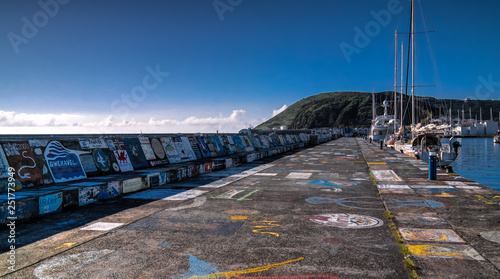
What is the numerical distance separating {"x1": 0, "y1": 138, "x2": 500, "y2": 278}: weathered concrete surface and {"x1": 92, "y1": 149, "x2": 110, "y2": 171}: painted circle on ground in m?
2.42

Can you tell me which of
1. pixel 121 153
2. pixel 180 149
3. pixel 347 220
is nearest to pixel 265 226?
pixel 347 220

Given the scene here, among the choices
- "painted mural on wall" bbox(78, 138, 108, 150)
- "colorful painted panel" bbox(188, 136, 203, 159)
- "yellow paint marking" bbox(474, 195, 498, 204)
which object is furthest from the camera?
"colorful painted panel" bbox(188, 136, 203, 159)

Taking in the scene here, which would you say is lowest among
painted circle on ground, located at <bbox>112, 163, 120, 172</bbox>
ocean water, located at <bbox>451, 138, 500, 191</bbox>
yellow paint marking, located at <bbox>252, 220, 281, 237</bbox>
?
ocean water, located at <bbox>451, 138, 500, 191</bbox>

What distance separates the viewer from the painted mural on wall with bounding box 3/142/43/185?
774cm

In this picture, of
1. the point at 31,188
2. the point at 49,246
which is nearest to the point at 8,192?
the point at 31,188

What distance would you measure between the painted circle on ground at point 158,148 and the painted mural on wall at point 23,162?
19.9ft

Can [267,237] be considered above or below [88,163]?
below

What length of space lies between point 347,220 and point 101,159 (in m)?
8.42

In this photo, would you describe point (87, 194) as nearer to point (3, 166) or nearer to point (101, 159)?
point (3, 166)

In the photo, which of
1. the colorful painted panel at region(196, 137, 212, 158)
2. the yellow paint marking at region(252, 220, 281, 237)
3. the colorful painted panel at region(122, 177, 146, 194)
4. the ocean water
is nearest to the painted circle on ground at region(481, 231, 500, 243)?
the yellow paint marking at region(252, 220, 281, 237)

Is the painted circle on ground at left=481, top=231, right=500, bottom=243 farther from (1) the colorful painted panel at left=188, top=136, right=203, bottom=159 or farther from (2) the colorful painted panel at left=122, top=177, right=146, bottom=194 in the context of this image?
(1) the colorful painted panel at left=188, top=136, right=203, bottom=159

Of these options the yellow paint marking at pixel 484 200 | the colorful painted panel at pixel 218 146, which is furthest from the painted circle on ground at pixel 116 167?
the yellow paint marking at pixel 484 200

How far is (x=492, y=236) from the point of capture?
5.06m

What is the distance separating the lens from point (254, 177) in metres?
12.8
